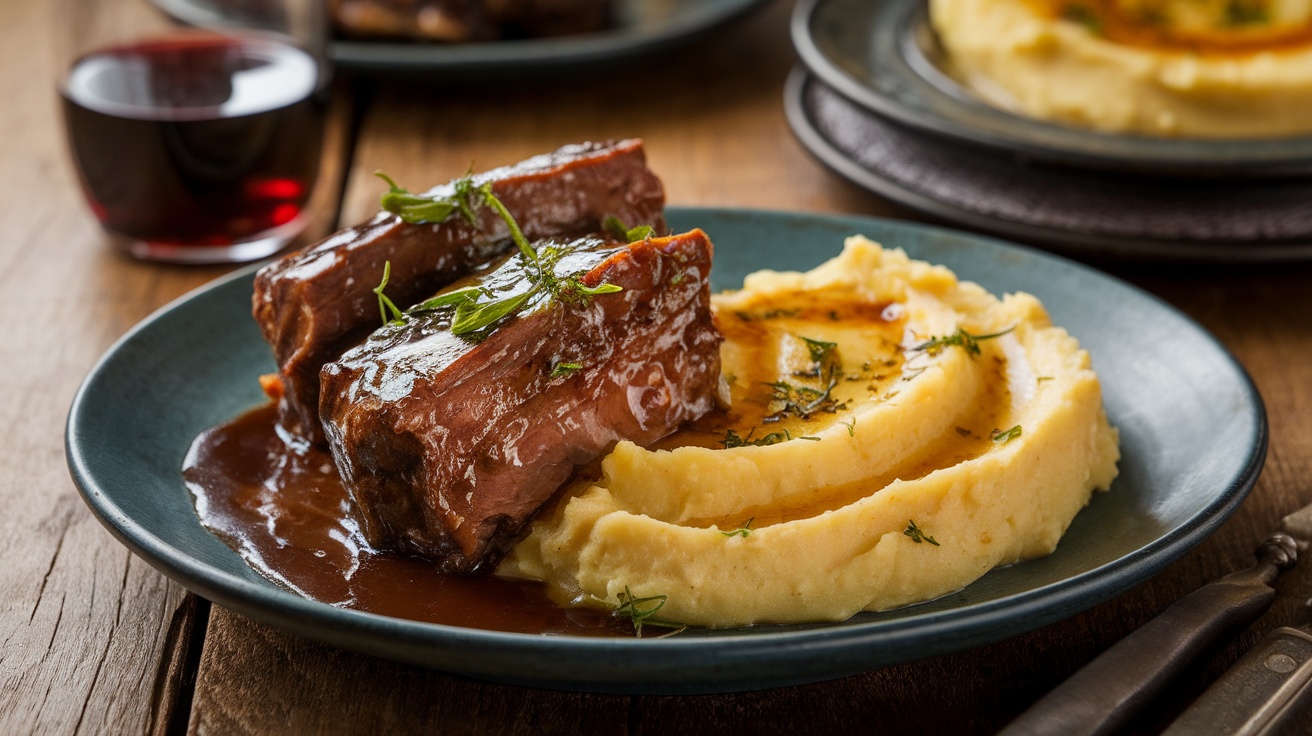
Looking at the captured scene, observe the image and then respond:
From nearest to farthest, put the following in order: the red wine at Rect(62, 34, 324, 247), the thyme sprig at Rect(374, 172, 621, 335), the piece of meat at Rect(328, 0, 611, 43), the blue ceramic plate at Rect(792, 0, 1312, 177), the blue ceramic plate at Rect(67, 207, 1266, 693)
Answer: the blue ceramic plate at Rect(67, 207, 1266, 693) < the thyme sprig at Rect(374, 172, 621, 335) < the blue ceramic plate at Rect(792, 0, 1312, 177) < the red wine at Rect(62, 34, 324, 247) < the piece of meat at Rect(328, 0, 611, 43)

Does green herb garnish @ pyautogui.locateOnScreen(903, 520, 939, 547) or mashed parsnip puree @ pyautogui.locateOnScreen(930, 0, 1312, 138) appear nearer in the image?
green herb garnish @ pyautogui.locateOnScreen(903, 520, 939, 547)

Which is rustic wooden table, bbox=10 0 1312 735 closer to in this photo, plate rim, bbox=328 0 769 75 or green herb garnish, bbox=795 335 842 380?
plate rim, bbox=328 0 769 75

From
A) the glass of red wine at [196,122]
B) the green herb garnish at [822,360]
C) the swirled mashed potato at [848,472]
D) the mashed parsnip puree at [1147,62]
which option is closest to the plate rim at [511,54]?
the glass of red wine at [196,122]

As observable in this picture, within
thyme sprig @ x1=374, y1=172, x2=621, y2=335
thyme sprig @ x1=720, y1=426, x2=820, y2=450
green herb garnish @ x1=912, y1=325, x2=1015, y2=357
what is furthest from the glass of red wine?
green herb garnish @ x1=912, y1=325, x2=1015, y2=357

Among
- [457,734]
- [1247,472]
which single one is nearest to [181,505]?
[457,734]

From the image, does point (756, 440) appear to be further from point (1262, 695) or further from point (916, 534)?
point (1262, 695)

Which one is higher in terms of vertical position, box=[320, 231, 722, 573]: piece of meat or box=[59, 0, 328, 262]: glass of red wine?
box=[320, 231, 722, 573]: piece of meat

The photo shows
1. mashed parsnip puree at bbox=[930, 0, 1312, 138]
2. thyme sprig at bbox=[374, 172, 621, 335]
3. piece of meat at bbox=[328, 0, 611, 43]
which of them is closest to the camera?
thyme sprig at bbox=[374, 172, 621, 335]
